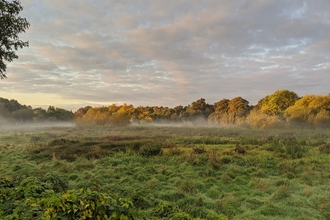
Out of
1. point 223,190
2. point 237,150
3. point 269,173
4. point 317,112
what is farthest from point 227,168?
point 317,112

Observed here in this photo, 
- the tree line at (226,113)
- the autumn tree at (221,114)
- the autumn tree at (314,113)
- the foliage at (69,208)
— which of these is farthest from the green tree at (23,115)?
the foliage at (69,208)

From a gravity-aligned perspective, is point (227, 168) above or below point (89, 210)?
below

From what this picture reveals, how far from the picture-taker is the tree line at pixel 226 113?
3644 centimetres

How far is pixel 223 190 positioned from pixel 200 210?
2.04 metres

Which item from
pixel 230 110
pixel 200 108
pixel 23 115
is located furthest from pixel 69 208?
pixel 23 115

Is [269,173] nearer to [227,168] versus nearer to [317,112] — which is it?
[227,168]

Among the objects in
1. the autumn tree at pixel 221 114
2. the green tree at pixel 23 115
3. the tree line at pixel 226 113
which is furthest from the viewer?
the green tree at pixel 23 115

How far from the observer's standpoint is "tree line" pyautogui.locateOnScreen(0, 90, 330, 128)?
1435 inches

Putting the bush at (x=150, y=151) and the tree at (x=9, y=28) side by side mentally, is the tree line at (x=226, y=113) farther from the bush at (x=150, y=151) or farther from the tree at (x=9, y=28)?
the tree at (x=9, y=28)

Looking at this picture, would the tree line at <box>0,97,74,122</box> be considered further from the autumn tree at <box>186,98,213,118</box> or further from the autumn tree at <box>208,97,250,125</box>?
the autumn tree at <box>208,97,250,125</box>

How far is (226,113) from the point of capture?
60.8 meters

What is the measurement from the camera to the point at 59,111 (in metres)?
98.4

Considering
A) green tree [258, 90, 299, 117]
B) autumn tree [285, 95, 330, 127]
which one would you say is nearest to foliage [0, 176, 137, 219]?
autumn tree [285, 95, 330, 127]

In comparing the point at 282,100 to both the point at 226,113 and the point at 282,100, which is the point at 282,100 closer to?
the point at 282,100
